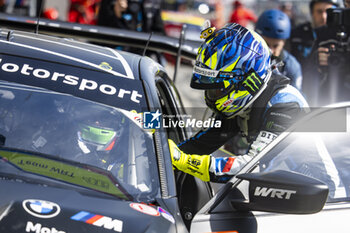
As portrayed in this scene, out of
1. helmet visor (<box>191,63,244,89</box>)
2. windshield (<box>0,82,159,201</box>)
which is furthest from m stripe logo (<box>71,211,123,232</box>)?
helmet visor (<box>191,63,244,89</box>)

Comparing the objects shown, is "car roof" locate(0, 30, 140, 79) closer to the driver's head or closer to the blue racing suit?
the driver's head

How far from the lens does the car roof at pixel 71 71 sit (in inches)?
105

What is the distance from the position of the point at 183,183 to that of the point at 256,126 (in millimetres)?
509

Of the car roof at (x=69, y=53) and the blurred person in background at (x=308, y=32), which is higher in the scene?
the car roof at (x=69, y=53)

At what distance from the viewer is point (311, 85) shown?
6.34 metres

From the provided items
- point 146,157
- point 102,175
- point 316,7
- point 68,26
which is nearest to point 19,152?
point 102,175

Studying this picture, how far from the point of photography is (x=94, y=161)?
245cm

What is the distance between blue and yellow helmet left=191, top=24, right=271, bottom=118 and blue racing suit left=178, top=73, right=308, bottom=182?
81mm

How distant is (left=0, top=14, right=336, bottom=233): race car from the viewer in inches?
85.4

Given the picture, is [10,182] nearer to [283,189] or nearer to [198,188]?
[283,189]

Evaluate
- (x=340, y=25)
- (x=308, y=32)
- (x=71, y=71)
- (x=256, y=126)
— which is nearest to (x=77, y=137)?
(x=71, y=71)

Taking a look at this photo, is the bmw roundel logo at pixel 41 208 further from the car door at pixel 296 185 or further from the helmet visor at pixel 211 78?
the helmet visor at pixel 211 78

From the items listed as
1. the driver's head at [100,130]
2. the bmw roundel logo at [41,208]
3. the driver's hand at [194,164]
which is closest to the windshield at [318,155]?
the driver's hand at [194,164]

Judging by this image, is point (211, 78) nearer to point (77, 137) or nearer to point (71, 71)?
point (71, 71)
